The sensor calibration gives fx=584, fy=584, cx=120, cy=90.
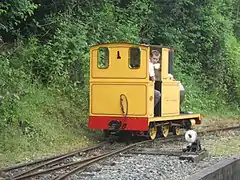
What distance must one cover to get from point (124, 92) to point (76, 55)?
3960mm

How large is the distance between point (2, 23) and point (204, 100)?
40.4 feet

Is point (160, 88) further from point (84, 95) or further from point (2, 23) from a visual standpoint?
point (2, 23)

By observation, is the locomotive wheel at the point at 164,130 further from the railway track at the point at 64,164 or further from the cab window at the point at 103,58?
the cab window at the point at 103,58

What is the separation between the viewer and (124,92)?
1552 cm

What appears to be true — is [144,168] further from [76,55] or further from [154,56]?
[76,55]

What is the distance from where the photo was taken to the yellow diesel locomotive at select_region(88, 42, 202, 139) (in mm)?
15375

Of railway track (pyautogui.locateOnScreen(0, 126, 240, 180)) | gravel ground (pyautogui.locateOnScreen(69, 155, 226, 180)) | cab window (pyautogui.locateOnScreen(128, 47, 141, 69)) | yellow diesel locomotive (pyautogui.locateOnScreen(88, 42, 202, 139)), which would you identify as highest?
cab window (pyautogui.locateOnScreen(128, 47, 141, 69))

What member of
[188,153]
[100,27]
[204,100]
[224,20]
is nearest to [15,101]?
[188,153]

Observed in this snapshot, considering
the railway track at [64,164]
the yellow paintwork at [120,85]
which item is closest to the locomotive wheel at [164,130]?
the yellow paintwork at [120,85]

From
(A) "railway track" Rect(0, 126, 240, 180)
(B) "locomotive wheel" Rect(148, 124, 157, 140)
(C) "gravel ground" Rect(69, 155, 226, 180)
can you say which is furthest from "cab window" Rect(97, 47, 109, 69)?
(C) "gravel ground" Rect(69, 155, 226, 180)

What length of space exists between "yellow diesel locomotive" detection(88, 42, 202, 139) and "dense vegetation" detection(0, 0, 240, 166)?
1022mm

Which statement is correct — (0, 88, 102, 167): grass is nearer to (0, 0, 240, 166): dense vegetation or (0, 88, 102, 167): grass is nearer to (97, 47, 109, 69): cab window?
(0, 0, 240, 166): dense vegetation

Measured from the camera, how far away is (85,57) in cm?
1916

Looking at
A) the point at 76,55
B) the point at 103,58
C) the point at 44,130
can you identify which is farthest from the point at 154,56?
the point at 44,130
